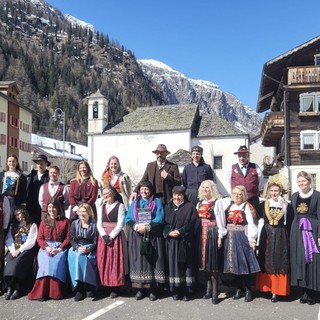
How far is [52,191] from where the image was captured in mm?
6871

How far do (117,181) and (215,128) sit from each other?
116ft

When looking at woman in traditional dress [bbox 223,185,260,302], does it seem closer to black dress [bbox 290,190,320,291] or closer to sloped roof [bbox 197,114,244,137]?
black dress [bbox 290,190,320,291]

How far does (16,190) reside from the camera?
22.6 ft

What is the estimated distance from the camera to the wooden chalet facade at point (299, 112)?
24812mm

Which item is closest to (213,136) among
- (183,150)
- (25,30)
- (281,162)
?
(183,150)

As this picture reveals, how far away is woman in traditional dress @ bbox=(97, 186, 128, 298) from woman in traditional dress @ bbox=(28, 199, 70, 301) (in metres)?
0.57

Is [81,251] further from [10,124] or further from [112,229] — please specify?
[10,124]

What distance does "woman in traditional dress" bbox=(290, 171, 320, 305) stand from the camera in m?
5.64

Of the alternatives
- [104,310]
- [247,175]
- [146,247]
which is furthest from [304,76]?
[104,310]

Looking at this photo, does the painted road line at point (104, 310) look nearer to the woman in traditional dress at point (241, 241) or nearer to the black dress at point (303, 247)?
the woman in traditional dress at point (241, 241)

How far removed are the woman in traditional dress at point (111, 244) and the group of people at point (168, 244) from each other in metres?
0.02

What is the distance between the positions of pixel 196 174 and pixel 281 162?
22.9 m

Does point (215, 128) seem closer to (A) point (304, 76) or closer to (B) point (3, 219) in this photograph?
(A) point (304, 76)

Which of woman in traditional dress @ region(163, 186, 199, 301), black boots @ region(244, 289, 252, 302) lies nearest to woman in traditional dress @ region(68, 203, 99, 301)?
woman in traditional dress @ region(163, 186, 199, 301)
